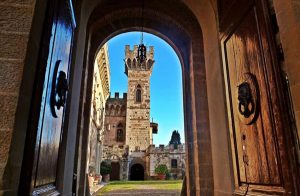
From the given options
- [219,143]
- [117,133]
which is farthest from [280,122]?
[117,133]

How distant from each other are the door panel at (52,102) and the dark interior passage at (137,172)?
84.7ft

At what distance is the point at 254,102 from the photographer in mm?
1892

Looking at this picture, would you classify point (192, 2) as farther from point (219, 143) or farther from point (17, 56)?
point (17, 56)

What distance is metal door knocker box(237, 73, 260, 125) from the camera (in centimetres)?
188

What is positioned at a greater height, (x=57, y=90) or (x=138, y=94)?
(x=138, y=94)

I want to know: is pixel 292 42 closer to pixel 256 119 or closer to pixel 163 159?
pixel 256 119

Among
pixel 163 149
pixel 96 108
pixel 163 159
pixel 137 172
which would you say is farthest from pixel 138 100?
pixel 96 108

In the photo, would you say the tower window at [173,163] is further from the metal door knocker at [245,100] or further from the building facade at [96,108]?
the metal door knocker at [245,100]

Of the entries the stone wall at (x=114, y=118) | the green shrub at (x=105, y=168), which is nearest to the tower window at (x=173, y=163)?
the green shrub at (x=105, y=168)

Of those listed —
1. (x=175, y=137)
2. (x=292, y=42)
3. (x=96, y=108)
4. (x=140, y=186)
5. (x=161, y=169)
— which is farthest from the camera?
(x=175, y=137)

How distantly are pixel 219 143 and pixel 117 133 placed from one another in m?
28.7

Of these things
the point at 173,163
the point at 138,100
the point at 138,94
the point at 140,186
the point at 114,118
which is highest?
the point at 138,94

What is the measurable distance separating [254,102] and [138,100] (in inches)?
1071

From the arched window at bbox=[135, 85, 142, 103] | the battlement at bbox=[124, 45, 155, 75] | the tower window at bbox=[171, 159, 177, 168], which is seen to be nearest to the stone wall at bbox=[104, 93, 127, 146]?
the arched window at bbox=[135, 85, 142, 103]
